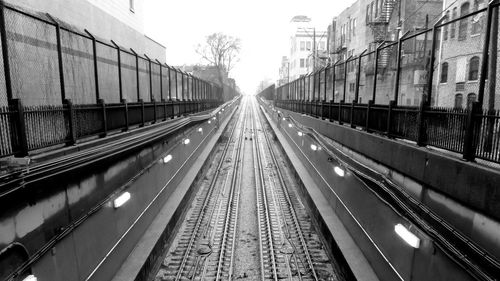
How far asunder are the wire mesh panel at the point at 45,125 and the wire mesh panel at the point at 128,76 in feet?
24.9

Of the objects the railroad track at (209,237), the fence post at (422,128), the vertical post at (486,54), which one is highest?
the vertical post at (486,54)

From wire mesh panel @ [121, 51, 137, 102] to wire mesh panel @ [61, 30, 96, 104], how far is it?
111 inches

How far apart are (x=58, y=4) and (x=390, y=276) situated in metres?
15.7

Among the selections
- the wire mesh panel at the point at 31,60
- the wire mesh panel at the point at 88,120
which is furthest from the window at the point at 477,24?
the wire mesh panel at the point at 31,60

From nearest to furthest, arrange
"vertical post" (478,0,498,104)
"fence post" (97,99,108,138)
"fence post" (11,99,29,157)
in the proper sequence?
"vertical post" (478,0,498,104), "fence post" (11,99,29,157), "fence post" (97,99,108,138)

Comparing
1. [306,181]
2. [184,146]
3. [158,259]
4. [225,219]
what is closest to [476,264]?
[158,259]

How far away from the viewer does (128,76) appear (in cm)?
1533

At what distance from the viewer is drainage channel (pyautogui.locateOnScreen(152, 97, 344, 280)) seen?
7531 millimetres

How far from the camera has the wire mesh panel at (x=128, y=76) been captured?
1440 cm

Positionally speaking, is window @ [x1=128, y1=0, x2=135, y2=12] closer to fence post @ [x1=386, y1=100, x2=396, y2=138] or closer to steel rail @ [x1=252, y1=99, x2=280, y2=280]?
Result: steel rail @ [x1=252, y1=99, x2=280, y2=280]

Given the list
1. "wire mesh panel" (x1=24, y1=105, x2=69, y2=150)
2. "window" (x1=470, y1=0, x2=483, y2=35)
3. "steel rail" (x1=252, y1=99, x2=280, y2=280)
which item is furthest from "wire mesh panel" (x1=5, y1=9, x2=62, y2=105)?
"window" (x1=470, y1=0, x2=483, y2=35)

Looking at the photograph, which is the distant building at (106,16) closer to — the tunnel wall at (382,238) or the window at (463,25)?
the tunnel wall at (382,238)

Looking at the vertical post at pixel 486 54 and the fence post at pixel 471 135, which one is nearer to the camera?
the vertical post at pixel 486 54

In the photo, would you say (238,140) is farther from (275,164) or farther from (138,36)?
(138,36)
